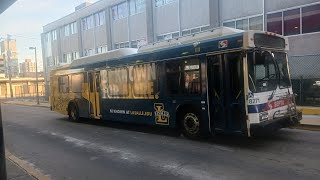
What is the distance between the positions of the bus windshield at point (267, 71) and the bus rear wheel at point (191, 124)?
7.11ft

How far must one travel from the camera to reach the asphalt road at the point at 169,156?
6.98 metres

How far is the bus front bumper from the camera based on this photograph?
846 cm

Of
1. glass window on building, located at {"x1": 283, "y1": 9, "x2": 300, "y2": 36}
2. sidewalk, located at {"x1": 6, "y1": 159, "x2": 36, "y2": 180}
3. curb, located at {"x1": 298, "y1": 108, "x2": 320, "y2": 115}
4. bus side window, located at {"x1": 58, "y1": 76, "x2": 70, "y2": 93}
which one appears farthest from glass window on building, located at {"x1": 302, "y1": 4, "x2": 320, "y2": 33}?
sidewalk, located at {"x1": 6, "y1": 159, "x2": 36, "y2": 180}

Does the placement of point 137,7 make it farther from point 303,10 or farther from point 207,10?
point 303,10

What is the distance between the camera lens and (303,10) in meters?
19.1

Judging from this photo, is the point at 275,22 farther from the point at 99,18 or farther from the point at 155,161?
the point at 99,18

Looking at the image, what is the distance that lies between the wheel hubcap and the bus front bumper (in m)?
2.09

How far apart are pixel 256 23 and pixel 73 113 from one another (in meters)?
12.2

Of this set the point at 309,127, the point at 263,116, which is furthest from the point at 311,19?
the point at 263,116

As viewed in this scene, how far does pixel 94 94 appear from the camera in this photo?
50.3 feet

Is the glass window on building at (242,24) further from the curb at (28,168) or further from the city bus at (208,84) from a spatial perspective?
the curb at (28,168)

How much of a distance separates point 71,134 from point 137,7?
20.7 metres

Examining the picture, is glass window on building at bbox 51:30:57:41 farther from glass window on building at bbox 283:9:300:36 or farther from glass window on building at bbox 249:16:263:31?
glass window on building at bbox 283:9:300:36

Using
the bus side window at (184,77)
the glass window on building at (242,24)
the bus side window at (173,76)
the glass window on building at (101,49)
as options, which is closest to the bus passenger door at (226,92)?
the bus side window at (184,77)
